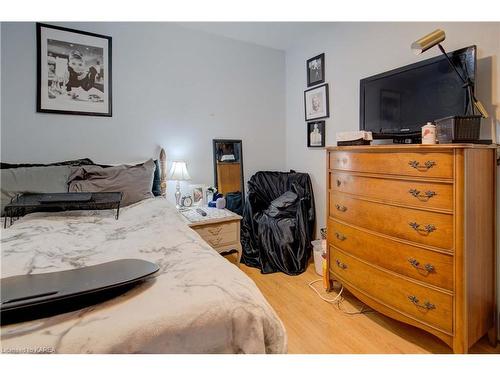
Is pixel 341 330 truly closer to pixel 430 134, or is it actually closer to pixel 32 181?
pixel 430 134

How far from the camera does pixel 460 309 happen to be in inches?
49.7

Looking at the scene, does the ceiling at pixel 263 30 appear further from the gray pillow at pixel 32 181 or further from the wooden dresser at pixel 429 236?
the gray pillow at pixel 32 181

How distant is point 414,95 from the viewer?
1724 millimetres

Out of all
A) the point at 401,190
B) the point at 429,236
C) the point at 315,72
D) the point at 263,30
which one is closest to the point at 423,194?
the point at 401,190

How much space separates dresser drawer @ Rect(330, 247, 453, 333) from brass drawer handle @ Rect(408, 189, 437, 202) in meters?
0.47

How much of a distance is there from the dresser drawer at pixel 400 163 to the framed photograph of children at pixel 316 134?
2.88 feet

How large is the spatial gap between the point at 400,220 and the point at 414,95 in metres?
0.88

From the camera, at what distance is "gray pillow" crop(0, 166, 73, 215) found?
1675 millimetres

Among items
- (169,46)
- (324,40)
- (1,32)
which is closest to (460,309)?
(324,40)

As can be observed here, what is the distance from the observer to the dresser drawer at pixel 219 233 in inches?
87.5

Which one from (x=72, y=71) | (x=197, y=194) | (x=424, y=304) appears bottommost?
(x=424, y=304)
